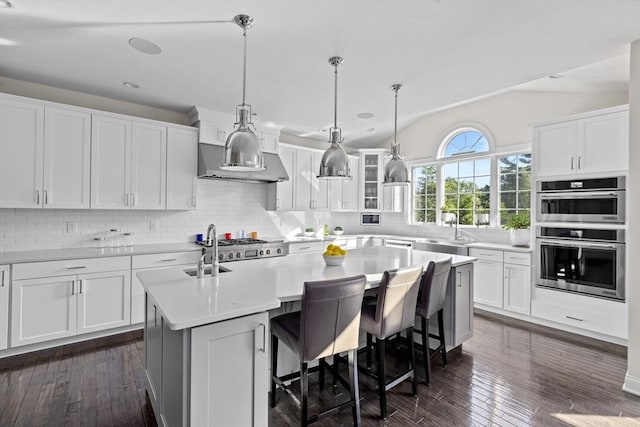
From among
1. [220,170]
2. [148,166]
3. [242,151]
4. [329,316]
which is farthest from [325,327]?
[148,166]

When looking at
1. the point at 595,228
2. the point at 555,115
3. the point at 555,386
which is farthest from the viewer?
the point at 555,115

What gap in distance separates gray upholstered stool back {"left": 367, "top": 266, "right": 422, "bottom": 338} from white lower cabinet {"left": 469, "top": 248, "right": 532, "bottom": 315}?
2591mm

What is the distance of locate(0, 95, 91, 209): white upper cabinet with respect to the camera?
3143 mm

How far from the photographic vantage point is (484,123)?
516 centimetres

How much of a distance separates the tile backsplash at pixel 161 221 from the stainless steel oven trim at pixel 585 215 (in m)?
3.60

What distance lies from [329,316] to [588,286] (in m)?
3.43

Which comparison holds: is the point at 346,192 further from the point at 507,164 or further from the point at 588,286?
the point at 588,286

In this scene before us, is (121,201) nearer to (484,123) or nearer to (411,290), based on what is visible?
(411,290)

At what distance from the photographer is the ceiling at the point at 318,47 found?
219cm

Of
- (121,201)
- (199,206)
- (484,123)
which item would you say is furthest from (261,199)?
(484,123)

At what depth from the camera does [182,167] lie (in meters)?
4.26

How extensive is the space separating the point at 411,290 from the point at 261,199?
3538 mm

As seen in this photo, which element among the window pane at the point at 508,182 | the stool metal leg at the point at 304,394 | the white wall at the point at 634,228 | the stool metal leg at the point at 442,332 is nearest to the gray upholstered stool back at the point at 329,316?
the stool metal leg at the point at 304,394

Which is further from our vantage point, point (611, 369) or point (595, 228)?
point (595, 228)
